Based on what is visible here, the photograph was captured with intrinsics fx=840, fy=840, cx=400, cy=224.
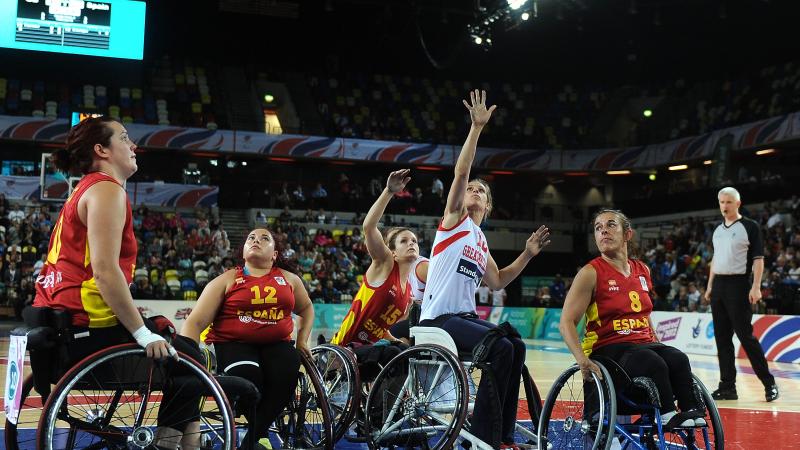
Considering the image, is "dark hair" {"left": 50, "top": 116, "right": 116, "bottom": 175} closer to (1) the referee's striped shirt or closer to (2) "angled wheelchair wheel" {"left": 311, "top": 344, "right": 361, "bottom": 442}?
(2) "angled wheelchair wheel" {"left": 311, "top": 344, "right": 361, "bottom": 442}

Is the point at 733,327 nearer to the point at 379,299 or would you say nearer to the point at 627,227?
the point at 627,227

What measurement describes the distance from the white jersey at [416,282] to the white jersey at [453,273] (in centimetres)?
86

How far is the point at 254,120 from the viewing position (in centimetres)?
2936

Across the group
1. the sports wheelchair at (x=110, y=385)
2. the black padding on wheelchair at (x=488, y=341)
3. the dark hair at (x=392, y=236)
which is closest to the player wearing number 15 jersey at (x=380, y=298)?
the dark hair at (x=392, y=236)

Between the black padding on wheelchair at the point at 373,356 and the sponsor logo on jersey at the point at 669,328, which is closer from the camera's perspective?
the black padding on wheelchair at the point at 373,356

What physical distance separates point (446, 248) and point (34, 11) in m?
16.2

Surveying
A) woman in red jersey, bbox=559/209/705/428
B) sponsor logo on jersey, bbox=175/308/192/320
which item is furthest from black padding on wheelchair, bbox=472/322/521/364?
sponsor logo on jersey, bbox=175/308/192/320

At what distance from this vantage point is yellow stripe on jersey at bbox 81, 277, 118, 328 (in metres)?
3.20

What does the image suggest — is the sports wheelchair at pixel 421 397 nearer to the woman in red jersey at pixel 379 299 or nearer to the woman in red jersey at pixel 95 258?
the woman in red jersey at pixel 379 299

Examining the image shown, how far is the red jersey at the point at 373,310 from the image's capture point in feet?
17.7

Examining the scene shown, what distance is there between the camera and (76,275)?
3.21m

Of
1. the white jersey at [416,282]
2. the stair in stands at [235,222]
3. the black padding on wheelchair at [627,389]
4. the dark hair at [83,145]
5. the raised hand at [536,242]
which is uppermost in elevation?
the stair in stands at [235,222]

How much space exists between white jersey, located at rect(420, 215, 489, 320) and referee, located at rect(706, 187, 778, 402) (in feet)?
11.3

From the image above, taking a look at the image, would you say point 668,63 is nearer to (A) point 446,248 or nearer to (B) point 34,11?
(B) point 34,11
